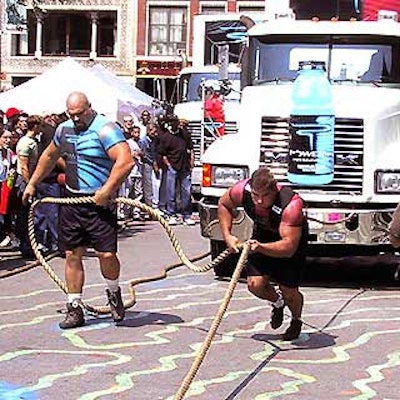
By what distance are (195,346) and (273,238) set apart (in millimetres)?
1007

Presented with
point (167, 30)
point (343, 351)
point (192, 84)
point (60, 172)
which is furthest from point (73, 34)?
point (343, 351)

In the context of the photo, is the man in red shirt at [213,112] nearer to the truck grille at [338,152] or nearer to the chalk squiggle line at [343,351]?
the truck grille at [338,152]

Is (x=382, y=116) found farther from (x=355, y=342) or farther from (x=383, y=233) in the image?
(x=355, y=342)

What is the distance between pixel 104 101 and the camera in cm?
2102

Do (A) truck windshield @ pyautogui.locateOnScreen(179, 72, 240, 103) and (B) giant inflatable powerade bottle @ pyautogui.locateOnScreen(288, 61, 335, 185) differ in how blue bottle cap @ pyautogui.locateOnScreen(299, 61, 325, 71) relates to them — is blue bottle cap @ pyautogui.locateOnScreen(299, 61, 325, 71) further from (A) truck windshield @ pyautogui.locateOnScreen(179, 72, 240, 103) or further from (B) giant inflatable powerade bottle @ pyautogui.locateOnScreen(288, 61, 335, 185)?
(A) truck windshield @ pyautogui.locateOnScreen(179, 72, 240, 103)

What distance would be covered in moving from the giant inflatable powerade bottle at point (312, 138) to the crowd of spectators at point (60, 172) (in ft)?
7.66

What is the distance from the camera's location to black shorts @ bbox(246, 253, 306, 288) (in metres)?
8.30

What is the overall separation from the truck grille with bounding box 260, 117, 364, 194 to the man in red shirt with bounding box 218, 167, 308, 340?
7.84ft

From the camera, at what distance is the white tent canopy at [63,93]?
20.9 m

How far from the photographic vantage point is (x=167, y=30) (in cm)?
5416

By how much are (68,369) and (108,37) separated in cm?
4934

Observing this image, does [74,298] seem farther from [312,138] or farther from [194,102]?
[194,102]

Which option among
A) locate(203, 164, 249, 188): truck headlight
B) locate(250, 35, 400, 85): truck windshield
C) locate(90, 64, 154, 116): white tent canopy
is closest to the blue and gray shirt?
locate(203, 164, 249, 188): truck headlight

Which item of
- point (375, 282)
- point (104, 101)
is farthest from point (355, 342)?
point (104, 101)
